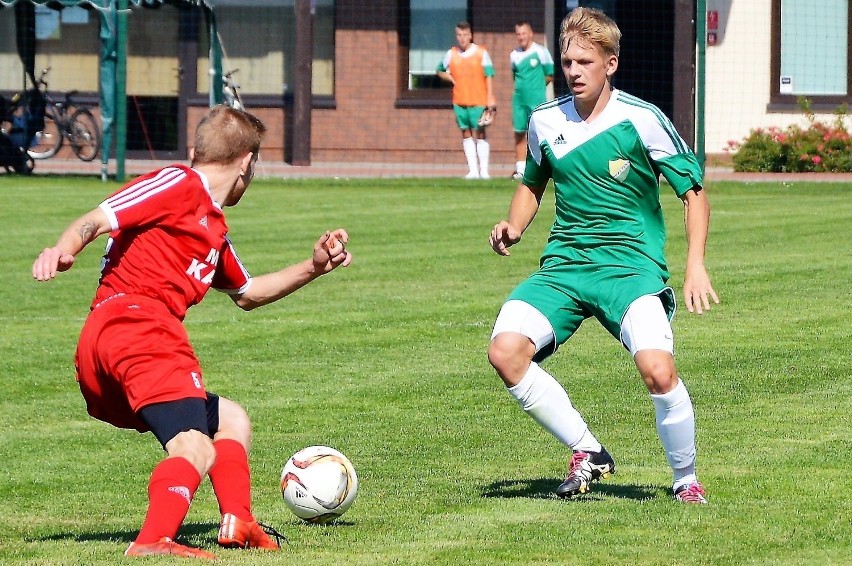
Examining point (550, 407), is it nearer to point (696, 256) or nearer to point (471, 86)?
point (696, 256)

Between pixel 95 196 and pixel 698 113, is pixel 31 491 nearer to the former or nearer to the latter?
pixel 95 196

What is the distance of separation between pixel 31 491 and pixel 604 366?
3.99m

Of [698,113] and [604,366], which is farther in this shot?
[698,113]

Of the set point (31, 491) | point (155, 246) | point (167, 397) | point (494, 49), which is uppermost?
point (494, 49)

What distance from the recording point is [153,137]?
92.1 ft

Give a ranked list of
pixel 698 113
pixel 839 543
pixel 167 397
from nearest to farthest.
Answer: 1. pixel 167 397
2. pixel 839 543
3. pixel 698 113

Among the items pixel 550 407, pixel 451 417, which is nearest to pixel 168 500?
pixel 550 407

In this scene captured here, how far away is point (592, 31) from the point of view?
249 inches

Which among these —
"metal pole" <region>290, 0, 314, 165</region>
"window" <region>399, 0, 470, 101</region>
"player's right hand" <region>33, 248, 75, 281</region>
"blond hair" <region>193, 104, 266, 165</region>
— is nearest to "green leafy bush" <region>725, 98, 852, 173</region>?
"window" <region>399, 0, 470, 101</region>

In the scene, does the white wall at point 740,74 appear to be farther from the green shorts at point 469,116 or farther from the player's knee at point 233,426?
the player's knee at point 233,426

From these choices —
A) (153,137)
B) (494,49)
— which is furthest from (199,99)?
(494,49)

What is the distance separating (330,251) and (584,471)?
4.61 ft

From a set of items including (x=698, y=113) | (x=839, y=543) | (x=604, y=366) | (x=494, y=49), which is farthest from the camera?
(x=494, y=49)

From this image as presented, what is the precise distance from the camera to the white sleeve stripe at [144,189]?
206 inches
